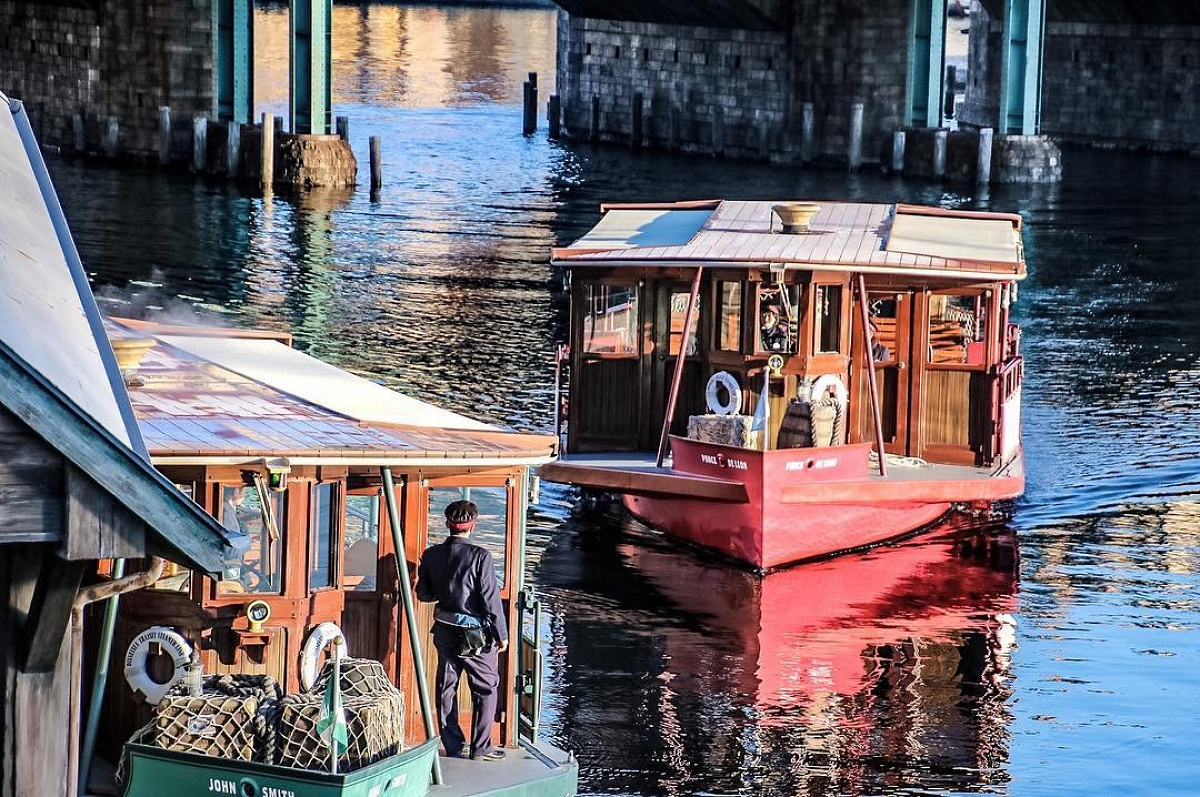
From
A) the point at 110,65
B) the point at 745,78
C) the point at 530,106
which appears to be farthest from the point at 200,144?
the point at 530,106

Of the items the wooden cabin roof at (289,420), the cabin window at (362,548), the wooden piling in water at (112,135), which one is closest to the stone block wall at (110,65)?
the wooden piling in water at (112,135)

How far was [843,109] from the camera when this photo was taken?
70.9 metres

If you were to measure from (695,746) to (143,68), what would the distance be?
5202 cm

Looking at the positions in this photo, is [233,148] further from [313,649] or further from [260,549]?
[313,649]

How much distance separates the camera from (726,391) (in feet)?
83.1

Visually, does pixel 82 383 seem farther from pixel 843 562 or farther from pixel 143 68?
pixel 143 68

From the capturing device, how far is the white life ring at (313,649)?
14508mm

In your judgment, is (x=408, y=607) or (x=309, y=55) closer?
(x=408, y=607)

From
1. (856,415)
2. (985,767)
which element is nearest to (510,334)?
(856,415)

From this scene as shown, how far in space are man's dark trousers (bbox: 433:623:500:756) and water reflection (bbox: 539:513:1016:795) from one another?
2.64m

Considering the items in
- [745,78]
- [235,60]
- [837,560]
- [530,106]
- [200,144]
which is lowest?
[837,560]

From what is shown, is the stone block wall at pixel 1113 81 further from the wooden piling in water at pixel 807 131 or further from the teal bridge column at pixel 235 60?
the teal bridge column at pixel 235 60

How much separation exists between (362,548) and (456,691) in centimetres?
132

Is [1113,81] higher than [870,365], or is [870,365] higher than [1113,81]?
[1113,81]
